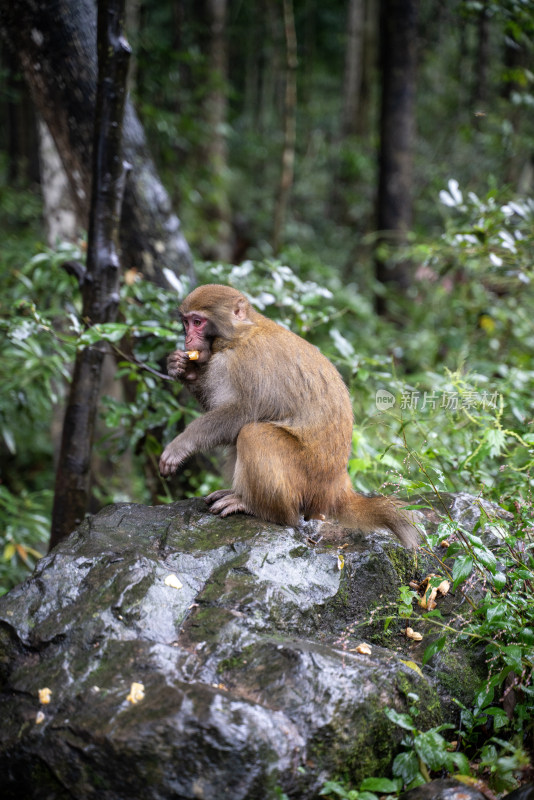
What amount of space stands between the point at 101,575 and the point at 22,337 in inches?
57.8

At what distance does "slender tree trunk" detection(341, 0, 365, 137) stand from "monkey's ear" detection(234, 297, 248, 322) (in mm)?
14708

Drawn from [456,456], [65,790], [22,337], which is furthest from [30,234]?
[65,790]

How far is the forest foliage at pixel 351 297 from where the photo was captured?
147 inches

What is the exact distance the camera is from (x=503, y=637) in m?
2.63

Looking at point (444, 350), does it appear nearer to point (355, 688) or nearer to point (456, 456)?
point (456, 456)

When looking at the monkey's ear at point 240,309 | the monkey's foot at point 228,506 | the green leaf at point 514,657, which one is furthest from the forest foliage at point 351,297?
the monkey's foot at point 228,506

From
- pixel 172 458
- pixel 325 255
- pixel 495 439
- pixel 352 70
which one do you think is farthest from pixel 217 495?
pixel 352 70

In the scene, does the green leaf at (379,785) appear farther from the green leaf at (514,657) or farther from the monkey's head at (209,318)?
the monkey's head at (209,318)

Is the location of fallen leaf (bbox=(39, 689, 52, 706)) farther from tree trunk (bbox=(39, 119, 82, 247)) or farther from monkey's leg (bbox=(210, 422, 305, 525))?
tree trunk (bbox=(39, 119, 82, 247))

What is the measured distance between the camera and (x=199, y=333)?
3.61 metres

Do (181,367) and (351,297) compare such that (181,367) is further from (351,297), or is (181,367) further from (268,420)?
(351,297)

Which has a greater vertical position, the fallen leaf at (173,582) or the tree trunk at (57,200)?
the tree trunk at (57,200)

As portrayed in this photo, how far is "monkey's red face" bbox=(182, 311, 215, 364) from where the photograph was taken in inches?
141

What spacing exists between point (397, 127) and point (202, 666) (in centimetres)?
852
